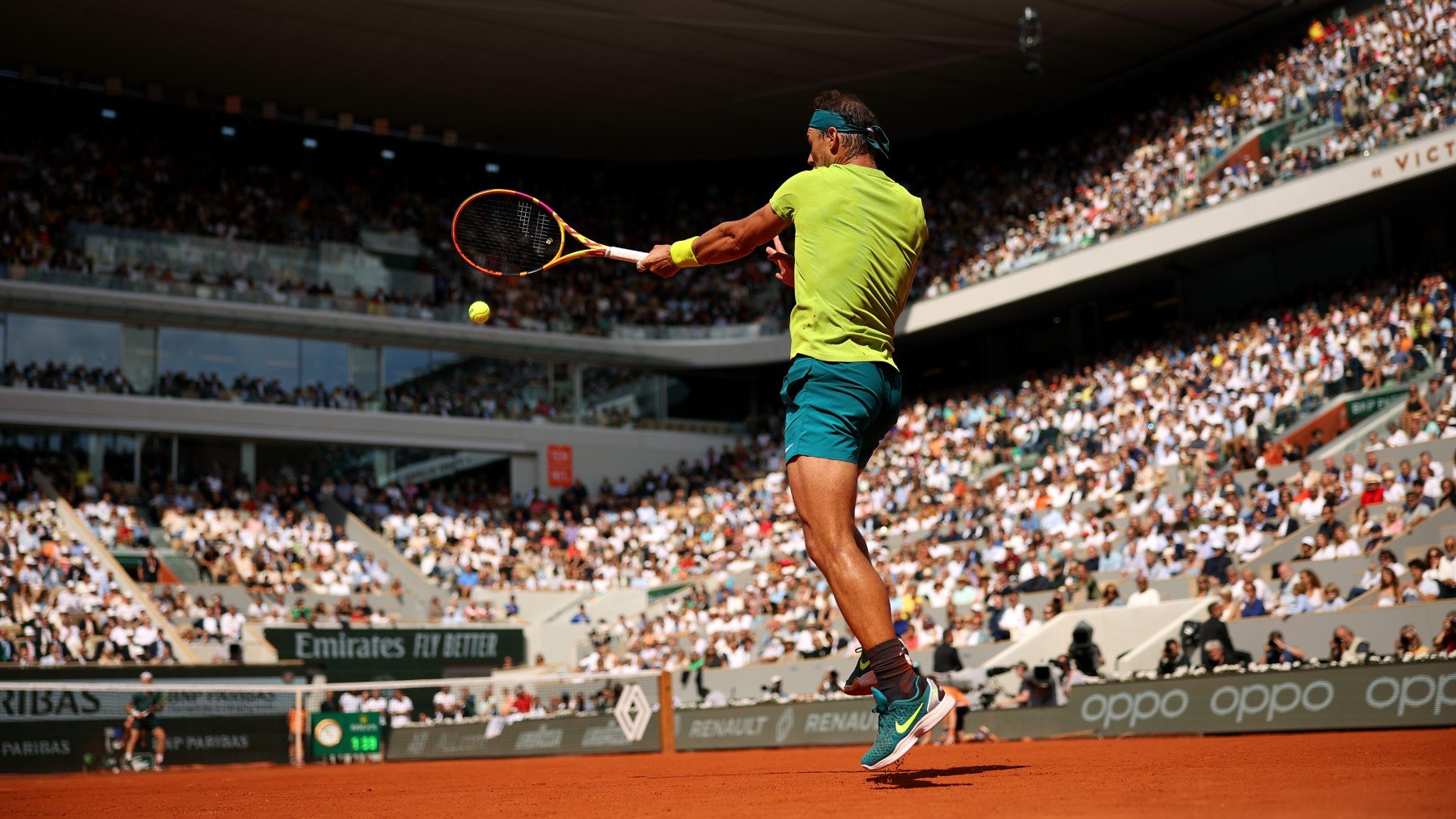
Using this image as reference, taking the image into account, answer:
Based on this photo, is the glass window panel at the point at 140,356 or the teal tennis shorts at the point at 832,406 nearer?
the teal tennis shorts at the point at 832,406

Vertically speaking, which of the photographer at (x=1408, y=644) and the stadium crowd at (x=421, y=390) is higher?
the stadium crowd at (x=421, y=390)

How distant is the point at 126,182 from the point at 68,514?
12542mm

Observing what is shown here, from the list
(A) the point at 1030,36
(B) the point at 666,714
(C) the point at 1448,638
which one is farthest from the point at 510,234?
(A) the point at 1030,36

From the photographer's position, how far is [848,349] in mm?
5266

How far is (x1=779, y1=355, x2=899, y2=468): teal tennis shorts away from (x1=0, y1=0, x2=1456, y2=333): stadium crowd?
2404 cm

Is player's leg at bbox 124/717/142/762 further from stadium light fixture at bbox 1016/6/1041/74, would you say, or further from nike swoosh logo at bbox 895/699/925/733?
stadium light fixture at bbox 1016/6/1041/74

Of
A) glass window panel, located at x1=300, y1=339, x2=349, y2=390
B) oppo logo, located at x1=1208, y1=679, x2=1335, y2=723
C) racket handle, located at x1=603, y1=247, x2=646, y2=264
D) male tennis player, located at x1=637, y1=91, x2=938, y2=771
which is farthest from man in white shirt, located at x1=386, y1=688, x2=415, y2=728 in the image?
male tennis player, located at x1=637, y1=91, x2=938, y2=771

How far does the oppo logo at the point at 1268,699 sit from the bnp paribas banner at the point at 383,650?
1970 cm

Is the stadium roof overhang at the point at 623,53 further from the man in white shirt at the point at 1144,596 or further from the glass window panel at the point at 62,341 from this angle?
the man in white shirt at the point at 1144,596

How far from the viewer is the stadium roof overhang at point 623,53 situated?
3462 cm

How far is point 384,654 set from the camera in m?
29.2

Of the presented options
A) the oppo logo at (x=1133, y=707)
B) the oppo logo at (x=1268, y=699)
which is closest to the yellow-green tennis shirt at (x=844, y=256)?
the oppo logo at (x=1268, y=699)

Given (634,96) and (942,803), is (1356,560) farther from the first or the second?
(634,96)

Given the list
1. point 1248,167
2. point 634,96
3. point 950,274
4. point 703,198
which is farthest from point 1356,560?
point 703,198
